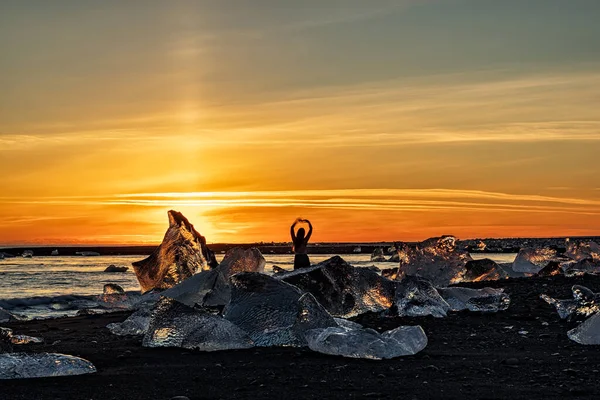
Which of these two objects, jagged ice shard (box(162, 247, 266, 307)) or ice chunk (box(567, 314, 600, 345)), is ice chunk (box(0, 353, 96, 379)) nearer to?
ice chunk (box(567, 314, 600, 345))

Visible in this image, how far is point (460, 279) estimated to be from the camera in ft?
59.4

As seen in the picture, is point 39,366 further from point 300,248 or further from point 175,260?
point 175,260

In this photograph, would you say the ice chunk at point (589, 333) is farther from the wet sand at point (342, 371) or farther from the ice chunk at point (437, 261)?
the ice chunk at point (437, 261)

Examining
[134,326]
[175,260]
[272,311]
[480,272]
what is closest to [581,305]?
[272,311]

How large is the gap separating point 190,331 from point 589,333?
4261 mm

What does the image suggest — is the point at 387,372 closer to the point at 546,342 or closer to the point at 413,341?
the point at 413,341

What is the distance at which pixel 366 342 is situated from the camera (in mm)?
7254

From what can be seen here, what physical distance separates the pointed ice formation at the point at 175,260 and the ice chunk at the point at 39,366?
10934mm

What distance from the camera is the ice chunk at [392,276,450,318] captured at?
10.7m

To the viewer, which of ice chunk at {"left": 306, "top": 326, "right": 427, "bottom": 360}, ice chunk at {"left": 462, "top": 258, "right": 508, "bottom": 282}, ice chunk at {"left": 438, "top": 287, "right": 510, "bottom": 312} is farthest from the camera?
ice chunk at {"left": 462, "top": 258, "right": 508, "bottom": 282}

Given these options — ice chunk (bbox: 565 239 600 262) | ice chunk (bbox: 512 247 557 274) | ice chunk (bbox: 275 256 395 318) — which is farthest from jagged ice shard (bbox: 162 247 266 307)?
ice chunk (bbox: 565 239 600 262)

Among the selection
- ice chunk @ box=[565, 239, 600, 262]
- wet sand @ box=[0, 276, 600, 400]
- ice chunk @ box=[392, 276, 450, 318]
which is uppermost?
ice chunk @ box=[565, 239, 600, 262]

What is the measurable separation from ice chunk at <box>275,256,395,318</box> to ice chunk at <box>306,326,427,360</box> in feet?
9.15

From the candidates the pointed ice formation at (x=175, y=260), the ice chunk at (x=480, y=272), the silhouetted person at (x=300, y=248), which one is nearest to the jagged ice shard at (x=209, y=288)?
the silhouetted person at (x=300, y=248)
